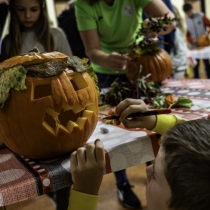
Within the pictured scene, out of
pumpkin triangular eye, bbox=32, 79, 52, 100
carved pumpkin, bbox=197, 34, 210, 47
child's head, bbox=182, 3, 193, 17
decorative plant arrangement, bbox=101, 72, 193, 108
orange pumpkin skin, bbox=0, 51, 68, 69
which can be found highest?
orange pumpkin skin, bbox=0, 51, 68, 69

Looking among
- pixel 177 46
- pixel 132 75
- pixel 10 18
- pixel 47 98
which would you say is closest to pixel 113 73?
pixel 132 75

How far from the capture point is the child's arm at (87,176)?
657mm

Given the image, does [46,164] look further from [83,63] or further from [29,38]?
[29,38]

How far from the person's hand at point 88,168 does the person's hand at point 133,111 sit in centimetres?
17

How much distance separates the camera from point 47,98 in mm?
716

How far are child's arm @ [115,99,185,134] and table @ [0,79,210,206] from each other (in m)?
0.02

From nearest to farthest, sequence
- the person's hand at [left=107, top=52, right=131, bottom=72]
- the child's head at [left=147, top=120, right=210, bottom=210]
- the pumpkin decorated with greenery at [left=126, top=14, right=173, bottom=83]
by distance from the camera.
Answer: the child's head at [left=147, top=120, right=210, bottom=210], the person's hand at [left=107, top=52, right=131, bottom=72], the pumpkin decorated with greenery at [left=126, top=14, right=173, bottom=83]

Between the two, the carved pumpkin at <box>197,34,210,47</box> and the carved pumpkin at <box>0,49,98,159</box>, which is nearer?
the carved pumpkin at <box>0,49,98,159</box>

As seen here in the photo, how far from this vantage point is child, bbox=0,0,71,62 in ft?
5.03

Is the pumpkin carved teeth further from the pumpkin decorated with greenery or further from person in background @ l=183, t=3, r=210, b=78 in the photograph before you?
person in background @ l=183, t=3, r=210, b=78

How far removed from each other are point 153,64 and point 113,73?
27cm

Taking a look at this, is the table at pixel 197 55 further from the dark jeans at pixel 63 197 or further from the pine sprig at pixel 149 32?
the dark jeans at pixel 63 197

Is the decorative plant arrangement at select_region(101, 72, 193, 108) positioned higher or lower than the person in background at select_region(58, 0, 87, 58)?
lower

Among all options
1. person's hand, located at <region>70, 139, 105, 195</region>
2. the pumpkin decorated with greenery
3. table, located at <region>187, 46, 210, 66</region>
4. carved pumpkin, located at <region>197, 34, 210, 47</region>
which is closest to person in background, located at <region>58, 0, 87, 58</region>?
the pumpkin decorated with greenery
